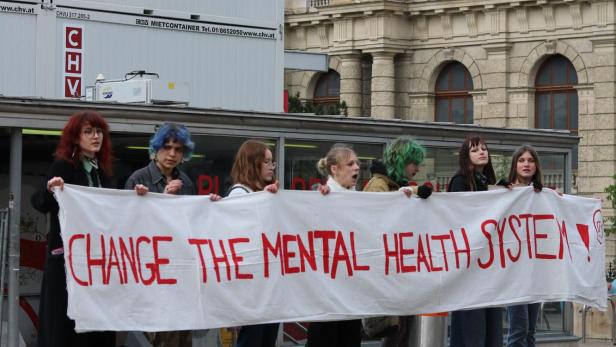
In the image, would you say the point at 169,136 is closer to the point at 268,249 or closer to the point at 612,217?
the point at 268,249

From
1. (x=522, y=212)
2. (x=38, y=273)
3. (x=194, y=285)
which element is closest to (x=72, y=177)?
(x=194, y=285)

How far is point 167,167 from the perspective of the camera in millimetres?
10562

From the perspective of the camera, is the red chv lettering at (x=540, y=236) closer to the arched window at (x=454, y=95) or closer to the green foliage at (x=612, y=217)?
the green foliage at (x=612, y=217)

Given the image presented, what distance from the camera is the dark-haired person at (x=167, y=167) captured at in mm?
10422

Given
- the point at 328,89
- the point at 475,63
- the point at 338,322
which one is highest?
→ the point at 475,63

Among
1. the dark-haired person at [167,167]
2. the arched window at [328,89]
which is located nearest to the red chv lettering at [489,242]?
the dark-haired person at [167,167]

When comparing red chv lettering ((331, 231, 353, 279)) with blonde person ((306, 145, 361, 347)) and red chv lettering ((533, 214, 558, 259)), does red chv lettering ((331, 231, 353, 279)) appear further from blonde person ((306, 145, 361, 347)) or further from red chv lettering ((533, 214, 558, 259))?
red chv lettering ((533, 214, 558, 259))

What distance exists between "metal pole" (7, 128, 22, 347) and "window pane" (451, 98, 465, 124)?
36.5 meters

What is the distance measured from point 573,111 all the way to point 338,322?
34.1 metres

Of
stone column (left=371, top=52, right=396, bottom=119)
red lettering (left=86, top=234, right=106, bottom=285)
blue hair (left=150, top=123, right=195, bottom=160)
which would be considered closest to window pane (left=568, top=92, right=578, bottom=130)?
stone column (left=371, top=52, right=396, bottom=119)

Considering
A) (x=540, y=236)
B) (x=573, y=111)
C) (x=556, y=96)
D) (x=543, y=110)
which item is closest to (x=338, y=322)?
(x=540, y=236)

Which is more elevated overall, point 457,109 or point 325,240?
point 457,109

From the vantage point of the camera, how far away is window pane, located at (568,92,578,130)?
44.4 m

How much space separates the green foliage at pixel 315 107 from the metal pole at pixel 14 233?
34221 mm
